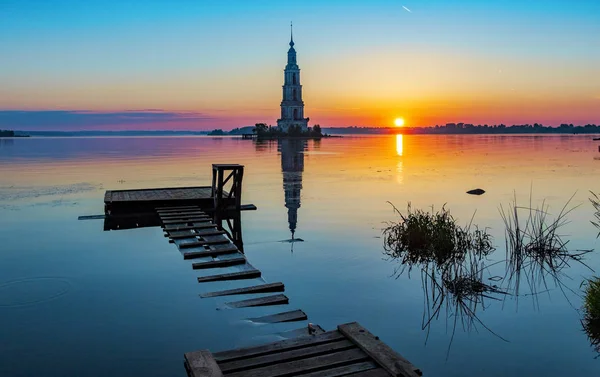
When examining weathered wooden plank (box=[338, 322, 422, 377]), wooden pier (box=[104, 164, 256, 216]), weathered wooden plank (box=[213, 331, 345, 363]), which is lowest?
weathered wooden plank (box=[213, 331, 345, 363])

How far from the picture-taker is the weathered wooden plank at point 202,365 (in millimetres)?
6270

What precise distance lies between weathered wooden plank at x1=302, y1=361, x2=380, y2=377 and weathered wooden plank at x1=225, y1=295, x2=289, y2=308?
3.53m

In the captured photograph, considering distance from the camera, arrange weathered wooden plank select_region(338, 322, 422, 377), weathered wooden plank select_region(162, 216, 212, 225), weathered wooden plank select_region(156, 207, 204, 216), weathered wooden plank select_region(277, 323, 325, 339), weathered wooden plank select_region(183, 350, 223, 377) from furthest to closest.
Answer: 1. weathered wooden plank select_region(156, 207, 204, 216)
2. weathered wooden plank select_region(162, 216, 212, 225)
3. weathered wooden plank select_region(277, 323, 325, 339)
4. weathered wooden plank select_region(338, 322, 422, 377)
5. weathered wooden plank select_region(183, 350, 223, 377)

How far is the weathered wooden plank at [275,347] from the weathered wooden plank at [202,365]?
0.53 ft

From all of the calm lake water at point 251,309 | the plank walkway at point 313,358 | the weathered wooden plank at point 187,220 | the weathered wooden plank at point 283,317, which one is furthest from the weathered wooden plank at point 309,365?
the weathered wooden plank at point 187,220

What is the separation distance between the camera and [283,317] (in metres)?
9.38

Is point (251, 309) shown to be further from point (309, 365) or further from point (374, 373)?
point (374, 373)

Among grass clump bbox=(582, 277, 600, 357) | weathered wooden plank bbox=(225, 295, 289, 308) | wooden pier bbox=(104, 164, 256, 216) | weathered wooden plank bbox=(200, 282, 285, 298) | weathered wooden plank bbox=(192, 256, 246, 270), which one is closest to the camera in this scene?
grass clump bbox=(582, 277, 600, 357)

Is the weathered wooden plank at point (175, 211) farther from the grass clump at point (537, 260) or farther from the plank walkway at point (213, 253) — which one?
the grass clump at point (537, 260)

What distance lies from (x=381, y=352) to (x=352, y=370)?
503 millimetres

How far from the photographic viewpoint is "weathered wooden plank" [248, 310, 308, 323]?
364 inches

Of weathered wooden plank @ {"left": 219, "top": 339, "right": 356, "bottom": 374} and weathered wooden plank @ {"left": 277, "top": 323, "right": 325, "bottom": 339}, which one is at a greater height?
weathered wooden plank @ {"left": 219, "top": 339, "right": 356, "bottom": 374}

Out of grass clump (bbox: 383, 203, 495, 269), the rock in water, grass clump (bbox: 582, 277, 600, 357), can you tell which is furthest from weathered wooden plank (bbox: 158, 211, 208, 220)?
the rock in water

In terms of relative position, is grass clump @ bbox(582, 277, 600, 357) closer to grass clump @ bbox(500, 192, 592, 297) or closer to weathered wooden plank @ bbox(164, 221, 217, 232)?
grass clump @ bbox(500, 192, 592, 297)
